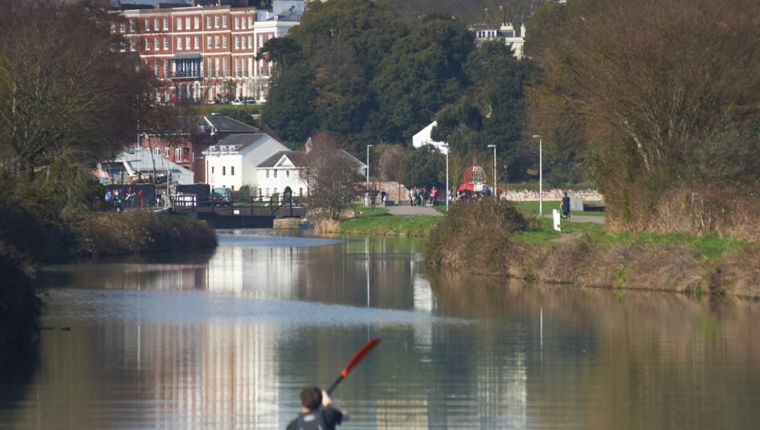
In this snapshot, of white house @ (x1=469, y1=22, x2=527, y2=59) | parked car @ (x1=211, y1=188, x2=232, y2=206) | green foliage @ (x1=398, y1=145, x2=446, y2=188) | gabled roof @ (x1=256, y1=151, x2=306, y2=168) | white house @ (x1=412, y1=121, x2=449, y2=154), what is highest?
white house @ (x1=469, y1=22, x2=527, y2=59)

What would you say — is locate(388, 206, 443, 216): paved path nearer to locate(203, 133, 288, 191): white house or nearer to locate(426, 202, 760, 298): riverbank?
locate(426, 202, 760, 298): riverbank

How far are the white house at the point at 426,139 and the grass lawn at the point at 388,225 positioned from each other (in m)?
44.5

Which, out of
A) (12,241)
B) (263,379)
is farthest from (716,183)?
(263,379)

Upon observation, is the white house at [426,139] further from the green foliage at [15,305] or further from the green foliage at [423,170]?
the green foliage at [15,305]

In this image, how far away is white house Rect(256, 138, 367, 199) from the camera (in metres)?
139

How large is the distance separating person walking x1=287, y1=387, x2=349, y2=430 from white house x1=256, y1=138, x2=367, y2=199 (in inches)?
4635

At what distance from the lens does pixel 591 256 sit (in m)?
47.6

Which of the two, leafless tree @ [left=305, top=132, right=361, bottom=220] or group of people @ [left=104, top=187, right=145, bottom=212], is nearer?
group of people @ [left=104, top=187, right=145, bottom=212]

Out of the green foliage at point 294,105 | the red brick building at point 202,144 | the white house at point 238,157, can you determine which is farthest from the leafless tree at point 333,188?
the red brick building at point 202,144

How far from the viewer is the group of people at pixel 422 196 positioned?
11581cm

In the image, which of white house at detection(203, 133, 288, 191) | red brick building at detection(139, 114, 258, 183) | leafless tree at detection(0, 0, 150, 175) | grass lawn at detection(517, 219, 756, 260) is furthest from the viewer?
red brick building at detection(139, 114, 258, 183)

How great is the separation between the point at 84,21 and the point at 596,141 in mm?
24003

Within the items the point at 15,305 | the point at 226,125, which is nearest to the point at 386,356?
the point at 15,305

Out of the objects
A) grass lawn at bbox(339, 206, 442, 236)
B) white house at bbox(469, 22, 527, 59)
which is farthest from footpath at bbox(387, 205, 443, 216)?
white house at bbox(469, 22, 527, 59)
